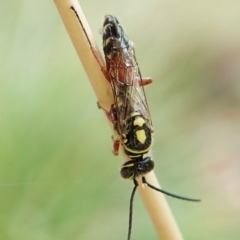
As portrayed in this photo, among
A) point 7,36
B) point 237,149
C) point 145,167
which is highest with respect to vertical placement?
point 7,36

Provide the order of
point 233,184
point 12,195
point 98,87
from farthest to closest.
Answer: point 233,184 < point 12,195 < point 98,87

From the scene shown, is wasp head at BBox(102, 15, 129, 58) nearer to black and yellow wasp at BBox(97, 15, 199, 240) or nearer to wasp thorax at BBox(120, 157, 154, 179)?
black and yellow wasp at BBox(97, 15, 199, 240)

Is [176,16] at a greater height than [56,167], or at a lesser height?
greater

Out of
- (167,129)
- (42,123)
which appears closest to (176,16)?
(167,129)

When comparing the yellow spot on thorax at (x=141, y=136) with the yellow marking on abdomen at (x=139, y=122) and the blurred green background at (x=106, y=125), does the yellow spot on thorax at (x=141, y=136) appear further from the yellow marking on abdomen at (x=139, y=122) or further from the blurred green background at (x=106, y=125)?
the blurred green background at (x=106, y=125)

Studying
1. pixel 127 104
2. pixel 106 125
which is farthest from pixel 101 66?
pixel 106 125

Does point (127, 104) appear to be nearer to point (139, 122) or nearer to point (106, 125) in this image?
point (139, 122)

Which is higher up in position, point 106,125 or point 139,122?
point 106,125

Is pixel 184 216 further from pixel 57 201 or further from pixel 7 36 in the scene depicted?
pixel 7 36
